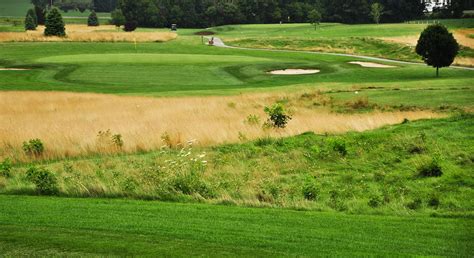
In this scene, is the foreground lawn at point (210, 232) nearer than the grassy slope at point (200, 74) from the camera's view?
Yes

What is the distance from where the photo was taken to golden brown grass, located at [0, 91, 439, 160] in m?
22.9

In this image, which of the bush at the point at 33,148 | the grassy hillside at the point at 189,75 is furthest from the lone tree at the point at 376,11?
the bush at the point at 33,148

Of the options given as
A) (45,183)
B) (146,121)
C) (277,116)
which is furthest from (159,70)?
(45,183)

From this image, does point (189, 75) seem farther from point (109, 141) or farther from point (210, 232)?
point (210, 232)

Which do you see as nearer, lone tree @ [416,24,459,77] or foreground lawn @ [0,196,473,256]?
foreground lawn @ [0,196,473,256]

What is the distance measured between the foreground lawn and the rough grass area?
1.49 meters

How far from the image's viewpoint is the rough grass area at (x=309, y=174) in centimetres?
1481

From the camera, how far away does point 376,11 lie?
143000 mm

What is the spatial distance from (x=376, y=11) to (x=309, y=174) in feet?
431

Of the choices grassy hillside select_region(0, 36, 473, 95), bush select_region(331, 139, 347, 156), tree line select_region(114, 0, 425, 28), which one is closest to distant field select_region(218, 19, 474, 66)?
grassy hillside select_region(0, 36, 473, 95)

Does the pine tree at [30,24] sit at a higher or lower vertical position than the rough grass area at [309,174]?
lower

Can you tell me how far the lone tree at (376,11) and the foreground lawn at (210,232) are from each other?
136 metres

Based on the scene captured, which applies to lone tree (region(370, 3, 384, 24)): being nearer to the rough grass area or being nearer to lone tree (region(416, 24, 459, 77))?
lone tree (region(416, 24, 459, 77))

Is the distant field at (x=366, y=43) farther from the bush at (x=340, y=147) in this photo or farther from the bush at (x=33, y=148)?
the bush at (x=33, y=148)
